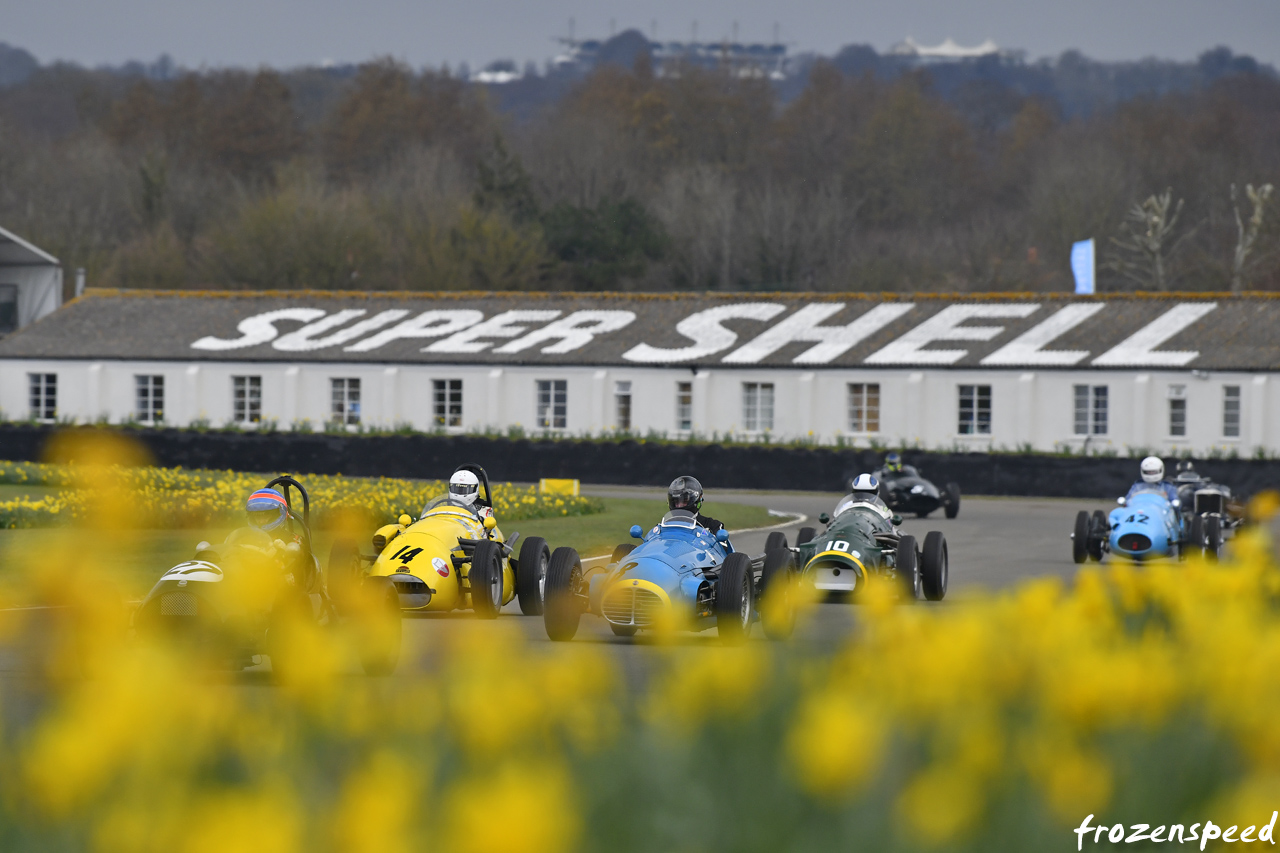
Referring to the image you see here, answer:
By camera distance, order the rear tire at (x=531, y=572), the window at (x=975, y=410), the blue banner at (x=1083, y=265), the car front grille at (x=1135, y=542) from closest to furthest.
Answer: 1. the rear tire at (x=531, y=572)
2. the car front grille at (x=1135, y=542)
3. the window at (x=975, y=410)
4. the blue banner at (x=1083, y=265)

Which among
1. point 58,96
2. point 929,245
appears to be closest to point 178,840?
point 929,245

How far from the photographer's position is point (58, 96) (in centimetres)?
14762

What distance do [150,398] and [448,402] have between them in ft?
31.3

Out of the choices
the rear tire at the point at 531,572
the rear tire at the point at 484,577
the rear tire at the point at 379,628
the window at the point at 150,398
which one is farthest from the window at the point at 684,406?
the rear tire at the point at 379,628

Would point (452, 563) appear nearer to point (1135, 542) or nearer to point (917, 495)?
point (1135, 542)

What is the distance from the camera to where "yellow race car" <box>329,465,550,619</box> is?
1580cm

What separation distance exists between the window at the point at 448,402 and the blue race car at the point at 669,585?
37227mm

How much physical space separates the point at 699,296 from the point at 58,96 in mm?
107363

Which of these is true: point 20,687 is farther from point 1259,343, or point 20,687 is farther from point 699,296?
point 699,296

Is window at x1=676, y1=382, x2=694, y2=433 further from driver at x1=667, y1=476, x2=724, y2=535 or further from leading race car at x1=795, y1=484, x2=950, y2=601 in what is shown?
driver at x1=667, y1=476, x2=724, y2=535

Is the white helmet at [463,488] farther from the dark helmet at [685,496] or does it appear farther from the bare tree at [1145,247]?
the bare tree at [1145,247]

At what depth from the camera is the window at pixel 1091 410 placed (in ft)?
153

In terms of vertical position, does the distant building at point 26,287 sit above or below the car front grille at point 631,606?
above

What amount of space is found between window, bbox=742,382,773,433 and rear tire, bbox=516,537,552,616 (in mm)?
33244
